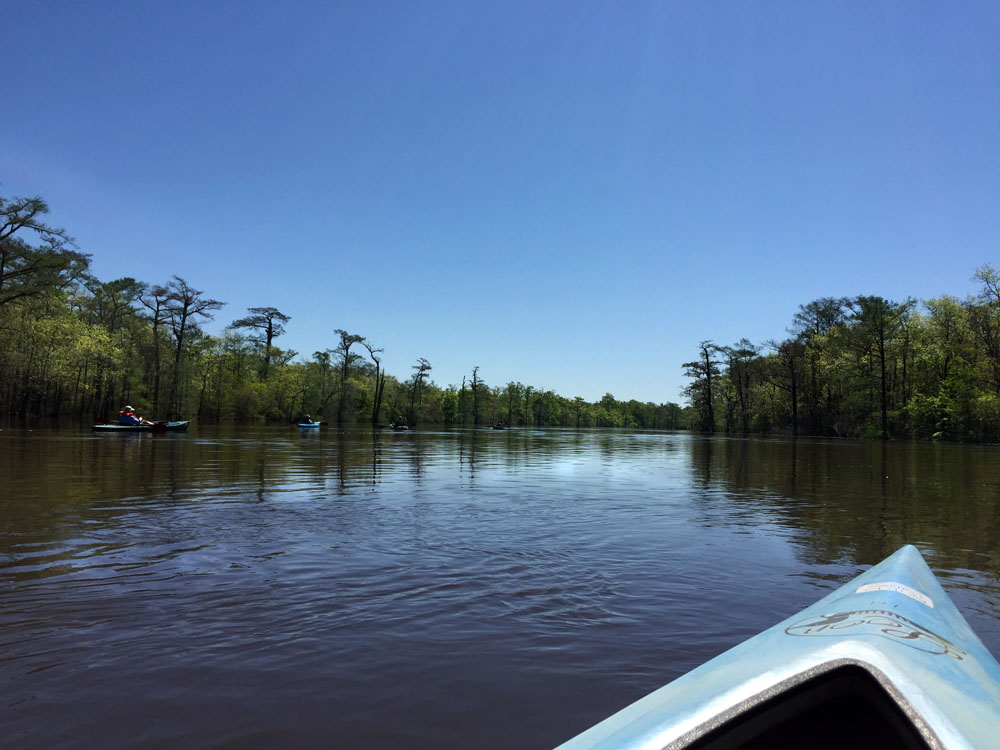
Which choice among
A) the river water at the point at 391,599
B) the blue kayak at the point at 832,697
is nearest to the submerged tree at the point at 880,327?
the river water at the point at 391,599

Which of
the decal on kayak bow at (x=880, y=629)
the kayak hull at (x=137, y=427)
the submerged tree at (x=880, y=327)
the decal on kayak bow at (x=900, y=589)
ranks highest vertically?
the submerged tree at (x=880, y=327)

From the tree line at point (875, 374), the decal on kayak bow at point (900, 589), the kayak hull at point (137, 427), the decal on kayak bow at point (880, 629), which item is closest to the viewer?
the decal on kayak bow at point (880, 629)

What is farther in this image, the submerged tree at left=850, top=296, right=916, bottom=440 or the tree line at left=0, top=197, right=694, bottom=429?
the submerged tree at left=850, top=296, right=916, bottom=440

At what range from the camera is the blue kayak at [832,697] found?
5.16 feet

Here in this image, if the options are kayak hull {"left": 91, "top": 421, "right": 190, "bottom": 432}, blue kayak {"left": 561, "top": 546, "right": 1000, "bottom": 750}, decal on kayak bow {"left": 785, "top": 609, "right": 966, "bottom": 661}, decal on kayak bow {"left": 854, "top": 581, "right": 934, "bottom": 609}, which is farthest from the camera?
kayak hull {"left": 91, "top": 421, "right": 190, "bottom": 432}

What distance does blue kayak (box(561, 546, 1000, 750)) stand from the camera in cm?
157

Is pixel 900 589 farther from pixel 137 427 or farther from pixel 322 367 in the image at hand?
pixel 322 367

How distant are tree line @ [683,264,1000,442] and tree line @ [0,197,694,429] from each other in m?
48.3

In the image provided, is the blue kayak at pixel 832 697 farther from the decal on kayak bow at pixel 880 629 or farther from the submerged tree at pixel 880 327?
the submerged tree at pixel 880 327

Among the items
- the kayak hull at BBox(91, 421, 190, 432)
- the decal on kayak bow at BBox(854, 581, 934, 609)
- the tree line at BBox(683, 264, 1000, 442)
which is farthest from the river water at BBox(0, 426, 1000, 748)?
the tree line at BBox(683, 264, 1000, 442)

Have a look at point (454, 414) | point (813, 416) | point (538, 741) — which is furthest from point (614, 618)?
point (454, 414)

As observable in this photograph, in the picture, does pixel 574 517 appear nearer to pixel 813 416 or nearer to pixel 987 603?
pixel 987 603

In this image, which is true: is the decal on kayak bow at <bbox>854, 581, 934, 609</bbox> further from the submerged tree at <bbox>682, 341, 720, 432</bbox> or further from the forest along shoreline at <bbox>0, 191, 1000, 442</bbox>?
the submerged tree at <bbox>682, 341, 720, 432</bbox>

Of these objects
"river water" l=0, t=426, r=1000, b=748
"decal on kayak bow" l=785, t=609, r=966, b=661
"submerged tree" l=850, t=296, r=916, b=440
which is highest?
"submerged tree" l=850, t=296, r=916, b=440
